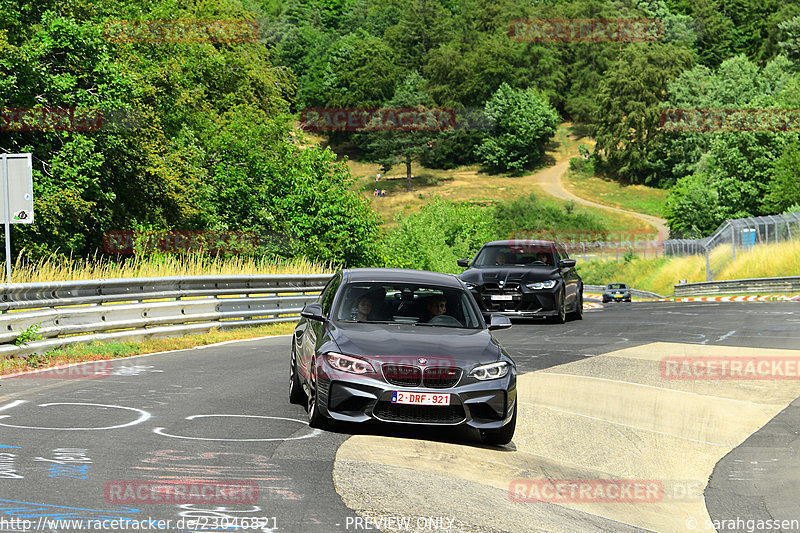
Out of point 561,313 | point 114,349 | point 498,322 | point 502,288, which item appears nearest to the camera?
point 498,322

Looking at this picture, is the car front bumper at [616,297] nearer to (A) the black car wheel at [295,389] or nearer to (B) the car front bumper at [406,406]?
(A) the black car wheel at [295,389]

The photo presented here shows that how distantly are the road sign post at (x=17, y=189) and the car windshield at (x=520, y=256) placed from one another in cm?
981

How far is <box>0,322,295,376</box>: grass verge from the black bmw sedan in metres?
5.00

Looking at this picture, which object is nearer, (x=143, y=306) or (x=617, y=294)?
(x=143, y=306)

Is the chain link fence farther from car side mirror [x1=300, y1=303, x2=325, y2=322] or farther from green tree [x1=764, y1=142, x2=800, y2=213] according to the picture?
car side mirror [x1=300, y1=303, x2=325, y2=322]

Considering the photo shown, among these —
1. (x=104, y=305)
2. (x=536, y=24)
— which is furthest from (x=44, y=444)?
(x=536, y=24)

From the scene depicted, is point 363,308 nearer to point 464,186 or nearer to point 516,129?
point 464,186

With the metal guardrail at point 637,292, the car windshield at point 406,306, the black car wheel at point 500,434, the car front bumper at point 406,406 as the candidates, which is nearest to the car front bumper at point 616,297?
the metal guardrail at point 637,292

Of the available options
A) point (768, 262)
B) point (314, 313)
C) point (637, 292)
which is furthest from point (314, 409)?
point (637, 292)

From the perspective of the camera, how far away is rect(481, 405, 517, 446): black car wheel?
8828 mm

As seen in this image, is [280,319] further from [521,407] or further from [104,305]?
[521,407]

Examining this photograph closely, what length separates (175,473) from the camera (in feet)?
22.7

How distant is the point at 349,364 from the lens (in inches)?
341

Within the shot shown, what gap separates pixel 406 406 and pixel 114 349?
7908mm
